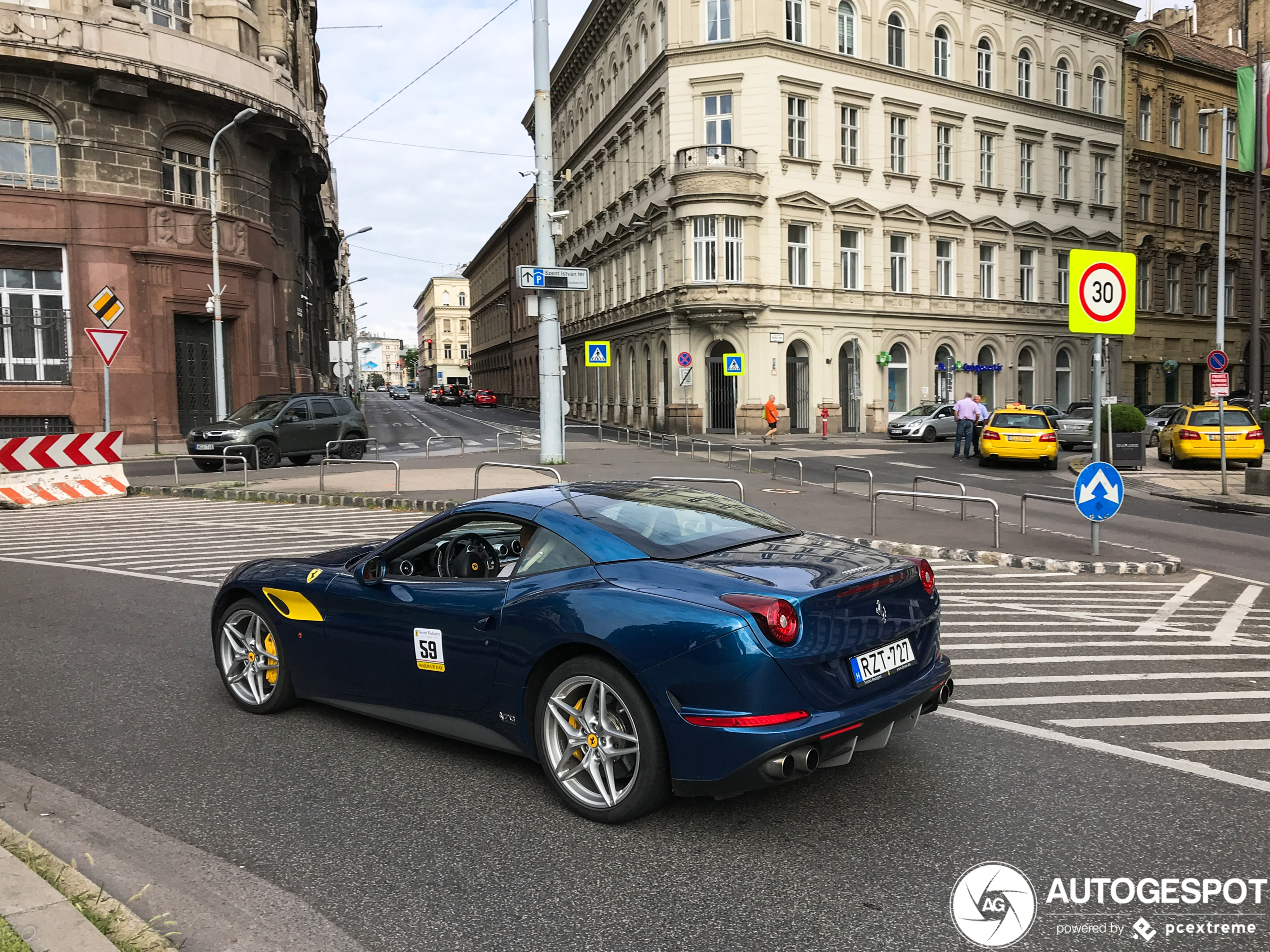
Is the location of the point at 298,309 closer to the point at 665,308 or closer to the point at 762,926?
the point at 665,308

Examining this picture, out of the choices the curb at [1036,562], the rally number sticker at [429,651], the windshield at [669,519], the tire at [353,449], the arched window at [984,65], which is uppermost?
the arched window at [984,65]

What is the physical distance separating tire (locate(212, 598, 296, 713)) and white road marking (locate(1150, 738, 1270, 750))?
4.53 m

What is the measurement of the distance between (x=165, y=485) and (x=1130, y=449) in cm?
2120

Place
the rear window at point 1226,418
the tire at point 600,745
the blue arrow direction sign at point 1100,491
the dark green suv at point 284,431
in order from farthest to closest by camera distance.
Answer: the rear window at point 1226,418 → the dark green suv at point 284,431 → the blue arrow direction sign at point 1100,491 → the tire at point 600,745

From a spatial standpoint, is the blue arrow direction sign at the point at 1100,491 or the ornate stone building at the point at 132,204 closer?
the blue arrow direction sign at the point at 1100,491

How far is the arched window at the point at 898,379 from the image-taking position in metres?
45.1

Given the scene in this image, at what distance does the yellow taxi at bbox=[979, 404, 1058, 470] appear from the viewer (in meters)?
26.1

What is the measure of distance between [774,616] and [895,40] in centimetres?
4642

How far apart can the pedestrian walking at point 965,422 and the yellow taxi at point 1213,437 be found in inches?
209

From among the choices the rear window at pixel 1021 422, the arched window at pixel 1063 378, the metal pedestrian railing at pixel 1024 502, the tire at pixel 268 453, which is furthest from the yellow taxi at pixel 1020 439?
the arched window at pixel 1063 378

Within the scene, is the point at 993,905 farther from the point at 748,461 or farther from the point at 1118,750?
the point at 748,461

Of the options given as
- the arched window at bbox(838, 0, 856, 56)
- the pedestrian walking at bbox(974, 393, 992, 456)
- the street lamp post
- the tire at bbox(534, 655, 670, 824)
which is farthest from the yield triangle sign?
the arched window at bbox(838, 0, 856, 56)

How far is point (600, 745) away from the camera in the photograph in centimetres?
426

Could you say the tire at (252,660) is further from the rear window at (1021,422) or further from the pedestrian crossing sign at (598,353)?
the rear window at (1021,422)
